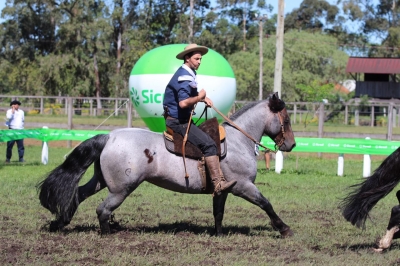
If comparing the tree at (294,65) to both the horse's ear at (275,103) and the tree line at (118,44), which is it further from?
the horse's ear at (275,103)

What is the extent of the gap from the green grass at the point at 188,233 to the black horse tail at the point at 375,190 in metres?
0.44

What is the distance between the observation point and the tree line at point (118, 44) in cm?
5684

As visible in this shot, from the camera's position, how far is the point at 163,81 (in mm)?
16812

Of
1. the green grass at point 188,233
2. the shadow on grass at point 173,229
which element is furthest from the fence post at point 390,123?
the shadow on grass at point 173,229

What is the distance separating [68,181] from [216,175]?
199cm

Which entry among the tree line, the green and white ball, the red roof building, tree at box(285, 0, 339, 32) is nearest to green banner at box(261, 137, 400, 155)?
the green and white ball

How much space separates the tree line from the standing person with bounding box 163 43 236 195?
44.4 meters

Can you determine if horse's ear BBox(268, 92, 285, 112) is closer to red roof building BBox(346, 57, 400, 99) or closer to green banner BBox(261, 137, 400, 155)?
green banner BBox(261, 137, 400, 155)

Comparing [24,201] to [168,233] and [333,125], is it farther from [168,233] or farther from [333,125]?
[333,125]

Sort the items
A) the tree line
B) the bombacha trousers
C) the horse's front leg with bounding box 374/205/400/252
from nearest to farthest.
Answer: the horse's front leg with bounding box 374/205/400/252
the bombacha trousers
the tree line

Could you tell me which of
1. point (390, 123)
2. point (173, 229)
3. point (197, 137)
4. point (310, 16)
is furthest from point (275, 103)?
point (310, 16)

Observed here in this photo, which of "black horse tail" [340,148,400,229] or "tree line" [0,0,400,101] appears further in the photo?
"tree line" [0,0,400,101]

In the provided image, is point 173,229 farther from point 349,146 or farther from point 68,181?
point 349,146

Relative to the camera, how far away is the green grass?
7.23m
